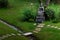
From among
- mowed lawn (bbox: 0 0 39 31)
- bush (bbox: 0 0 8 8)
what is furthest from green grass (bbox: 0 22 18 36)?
bush (bbox: 0 0 8 8)

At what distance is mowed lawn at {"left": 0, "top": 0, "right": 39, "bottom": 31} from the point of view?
54.4 ft

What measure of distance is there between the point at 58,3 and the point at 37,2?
90.2 inches

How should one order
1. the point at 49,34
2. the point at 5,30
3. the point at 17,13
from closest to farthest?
the point at 49,34 < the point at 5,30 < the point at 17,13

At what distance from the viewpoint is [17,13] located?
2003 cm

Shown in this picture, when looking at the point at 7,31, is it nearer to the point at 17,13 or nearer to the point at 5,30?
the point at 5,30

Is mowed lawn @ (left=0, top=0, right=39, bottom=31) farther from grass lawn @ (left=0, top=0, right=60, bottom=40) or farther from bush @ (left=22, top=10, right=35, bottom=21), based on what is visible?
bush @ (left=22, top=10, right=35, bottom=21)

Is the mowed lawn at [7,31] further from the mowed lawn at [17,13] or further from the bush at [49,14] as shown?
the bush at [49,14]

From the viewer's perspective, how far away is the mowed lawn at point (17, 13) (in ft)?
54.4

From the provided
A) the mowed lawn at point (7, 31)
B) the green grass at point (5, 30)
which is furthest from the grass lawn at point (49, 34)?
the green grass at point (5, 30)

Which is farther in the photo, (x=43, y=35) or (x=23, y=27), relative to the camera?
(x=23, y=27)

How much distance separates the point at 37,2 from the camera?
22.0 m

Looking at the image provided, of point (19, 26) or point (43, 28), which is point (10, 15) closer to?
point (19, 26)

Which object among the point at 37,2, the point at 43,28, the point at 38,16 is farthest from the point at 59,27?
the point at 37,2

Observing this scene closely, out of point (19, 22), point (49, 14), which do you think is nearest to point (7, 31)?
point (19, 22)
